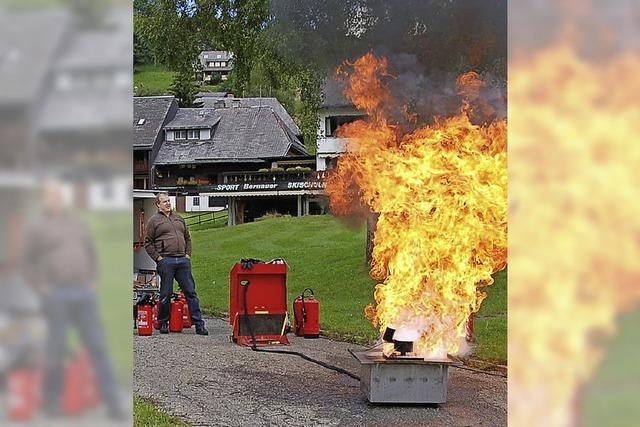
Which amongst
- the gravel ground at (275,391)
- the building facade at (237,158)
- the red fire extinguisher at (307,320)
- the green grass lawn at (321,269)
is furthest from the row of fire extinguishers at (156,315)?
the building facade at (237,158)

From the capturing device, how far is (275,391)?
19.8 ft

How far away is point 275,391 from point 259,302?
2161 millimetres

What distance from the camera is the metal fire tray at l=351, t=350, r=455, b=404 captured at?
17.9 ft

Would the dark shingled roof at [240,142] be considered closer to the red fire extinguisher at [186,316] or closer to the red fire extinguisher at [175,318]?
the red fire extinguisher at [186,316]

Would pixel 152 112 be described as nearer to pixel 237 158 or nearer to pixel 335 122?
pixel 237 158

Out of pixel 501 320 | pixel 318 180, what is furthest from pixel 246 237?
pixel 501 320
